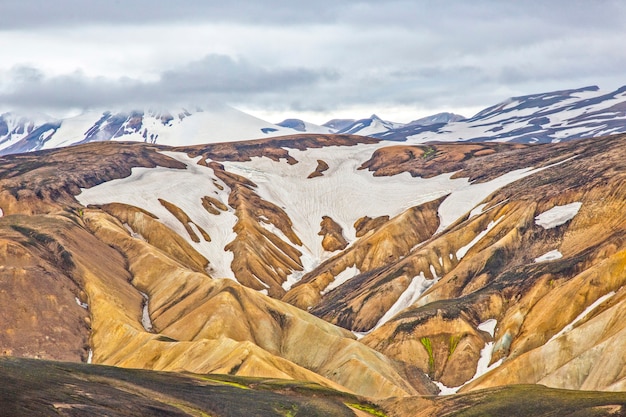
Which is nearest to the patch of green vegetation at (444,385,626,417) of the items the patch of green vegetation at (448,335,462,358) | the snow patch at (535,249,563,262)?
the patch of green vegetation at (448,335,462,358)

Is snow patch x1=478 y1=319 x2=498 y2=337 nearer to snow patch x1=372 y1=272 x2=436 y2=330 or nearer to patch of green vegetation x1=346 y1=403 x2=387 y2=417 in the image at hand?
snow patch x1=372 y1=272 x2=436 y2=330

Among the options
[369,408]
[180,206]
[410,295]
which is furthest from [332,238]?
[369,408]

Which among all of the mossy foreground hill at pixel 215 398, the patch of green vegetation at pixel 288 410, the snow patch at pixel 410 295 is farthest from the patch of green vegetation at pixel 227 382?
the snow patch at pixel 410 295

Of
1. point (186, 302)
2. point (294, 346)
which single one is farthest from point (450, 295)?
point (186, 302)

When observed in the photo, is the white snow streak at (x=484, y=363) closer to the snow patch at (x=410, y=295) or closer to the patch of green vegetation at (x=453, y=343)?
the patch of green vegetation at (x=453, y=343)

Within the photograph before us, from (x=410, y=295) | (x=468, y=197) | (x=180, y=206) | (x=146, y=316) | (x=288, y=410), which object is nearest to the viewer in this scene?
(x=288, y=410)

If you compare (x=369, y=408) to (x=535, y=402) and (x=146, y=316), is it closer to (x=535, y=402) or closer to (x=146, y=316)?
(x=535, y=402)
